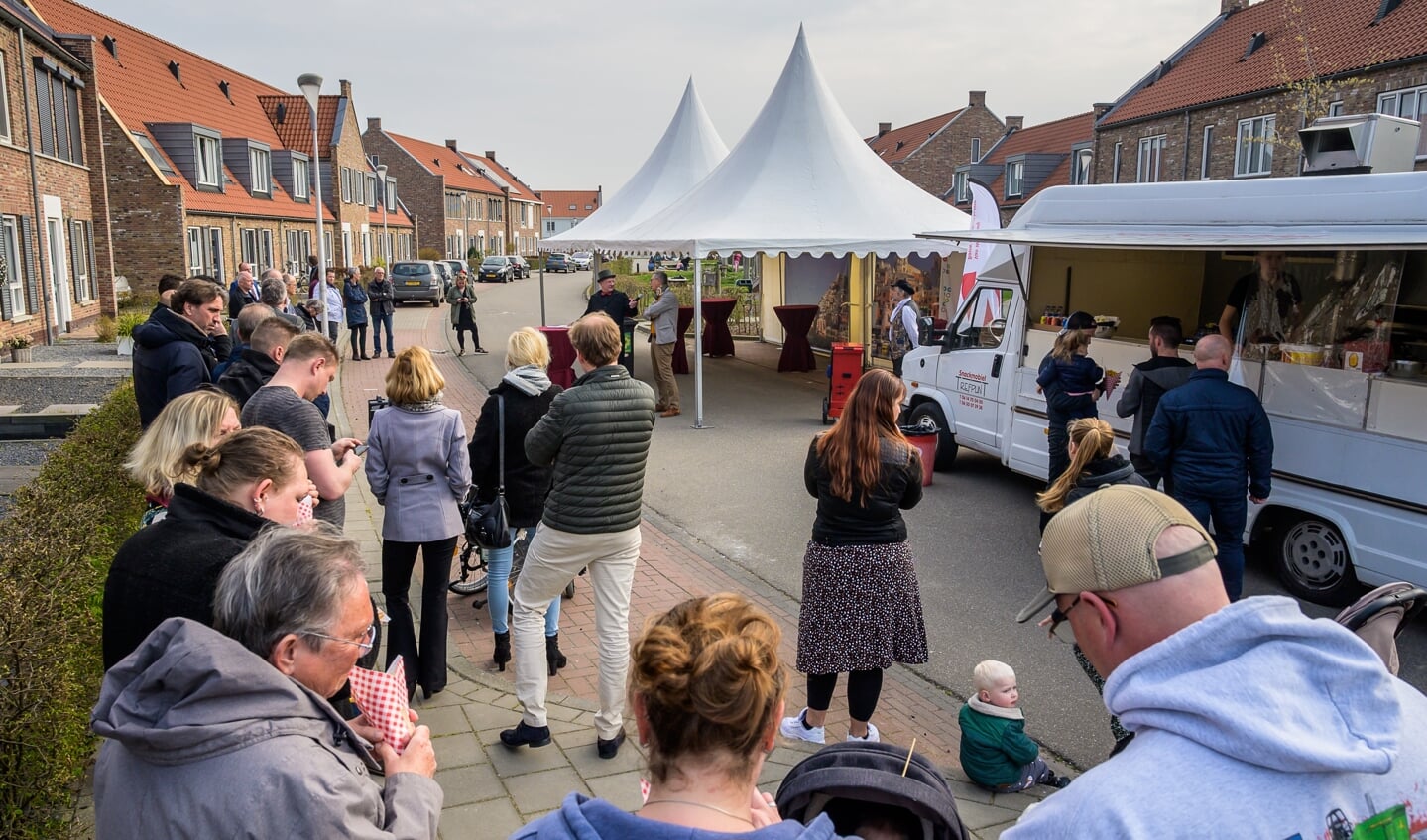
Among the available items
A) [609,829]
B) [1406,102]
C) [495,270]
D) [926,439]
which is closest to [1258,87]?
[1406,102]

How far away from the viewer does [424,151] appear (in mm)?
76500

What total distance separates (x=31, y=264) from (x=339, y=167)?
90.2 feet

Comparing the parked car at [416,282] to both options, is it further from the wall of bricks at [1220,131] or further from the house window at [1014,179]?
the house window at [1014,179]

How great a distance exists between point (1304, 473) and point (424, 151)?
77322mm

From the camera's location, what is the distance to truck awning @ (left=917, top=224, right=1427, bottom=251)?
571 cm

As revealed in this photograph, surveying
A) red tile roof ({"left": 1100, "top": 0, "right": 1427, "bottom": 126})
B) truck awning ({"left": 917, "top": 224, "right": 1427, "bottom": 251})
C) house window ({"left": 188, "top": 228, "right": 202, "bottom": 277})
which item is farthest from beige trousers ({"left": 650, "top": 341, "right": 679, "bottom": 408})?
house window ({"left": 188, "top": 228, "right": 202, "bottom": 277})

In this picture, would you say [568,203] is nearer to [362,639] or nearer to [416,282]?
[416,282]

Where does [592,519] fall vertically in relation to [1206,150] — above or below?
below

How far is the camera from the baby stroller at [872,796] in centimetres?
178

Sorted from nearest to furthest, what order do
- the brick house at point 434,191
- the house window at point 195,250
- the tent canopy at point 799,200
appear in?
the tent canopy at point 799,200
the house window at point 195,250
the brick house at point 434,191

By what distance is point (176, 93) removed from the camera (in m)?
35.0

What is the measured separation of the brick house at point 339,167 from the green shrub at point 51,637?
37.0 meters

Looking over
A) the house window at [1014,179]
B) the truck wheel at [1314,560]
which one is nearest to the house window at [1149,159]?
the house window at [1014,179]

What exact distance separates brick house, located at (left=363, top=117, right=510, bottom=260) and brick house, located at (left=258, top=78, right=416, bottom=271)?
18537 mm
